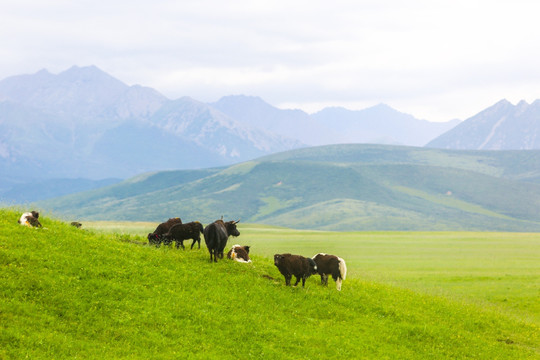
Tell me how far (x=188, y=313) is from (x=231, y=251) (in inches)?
321

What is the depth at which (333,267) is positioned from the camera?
93.1 ft

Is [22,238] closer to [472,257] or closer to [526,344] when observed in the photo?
[526,344]

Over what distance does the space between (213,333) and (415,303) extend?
46.4 ft

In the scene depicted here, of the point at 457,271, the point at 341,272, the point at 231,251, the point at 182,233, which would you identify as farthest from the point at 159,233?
the point at 457,271

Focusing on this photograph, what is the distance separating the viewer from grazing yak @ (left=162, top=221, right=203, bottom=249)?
29.7 meters

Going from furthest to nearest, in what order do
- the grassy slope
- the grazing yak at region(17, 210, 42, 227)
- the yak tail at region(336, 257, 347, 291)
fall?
the yak tail at region(336, 257, 347, 291) → the grazing yak at region(17, 210, 42, 227) → the grassy slope

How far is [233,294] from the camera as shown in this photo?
24.1 meters

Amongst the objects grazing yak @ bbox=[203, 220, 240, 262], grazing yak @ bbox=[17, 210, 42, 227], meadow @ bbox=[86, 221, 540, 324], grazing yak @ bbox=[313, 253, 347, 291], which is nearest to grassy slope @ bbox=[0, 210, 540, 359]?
grazing yak @ bbox=[17, 210, 42, 227]

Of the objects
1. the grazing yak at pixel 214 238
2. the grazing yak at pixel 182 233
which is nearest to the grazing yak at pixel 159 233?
the grazing yak at pixel 182 233

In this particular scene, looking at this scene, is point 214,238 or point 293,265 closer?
point 293,265

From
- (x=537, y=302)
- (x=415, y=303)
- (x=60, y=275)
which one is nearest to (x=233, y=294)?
(x=60, y=275)

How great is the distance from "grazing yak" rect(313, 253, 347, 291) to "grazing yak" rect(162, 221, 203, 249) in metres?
6.71

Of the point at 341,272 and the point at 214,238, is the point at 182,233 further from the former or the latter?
the point at 341,272

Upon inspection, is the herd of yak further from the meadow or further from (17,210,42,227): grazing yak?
the meadow
